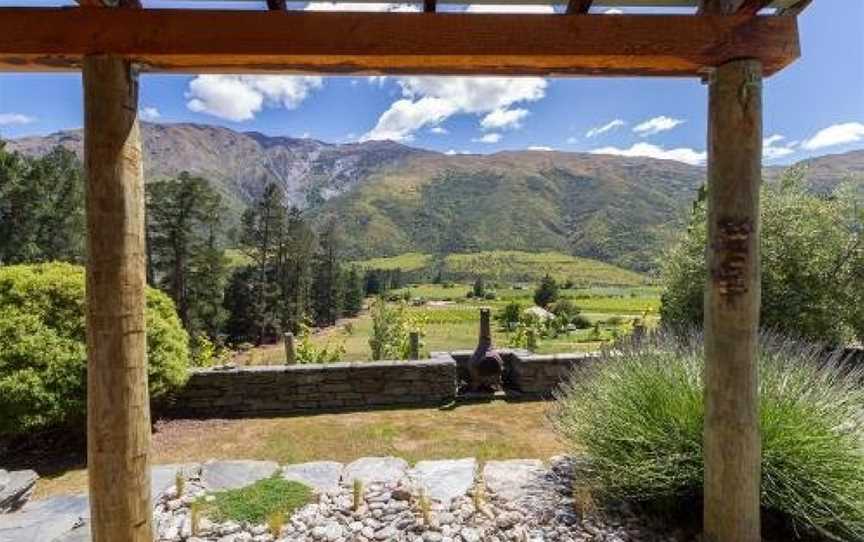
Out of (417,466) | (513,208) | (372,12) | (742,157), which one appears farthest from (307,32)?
(513,208)

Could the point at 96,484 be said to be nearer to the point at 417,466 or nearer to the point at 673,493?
the point at 417,466

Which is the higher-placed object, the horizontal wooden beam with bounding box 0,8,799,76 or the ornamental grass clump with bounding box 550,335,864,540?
the horizontal wooden beam with bounding box 0,8,799,76

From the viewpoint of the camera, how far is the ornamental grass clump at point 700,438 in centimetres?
322

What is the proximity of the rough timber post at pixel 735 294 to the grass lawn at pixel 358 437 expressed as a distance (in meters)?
2.58

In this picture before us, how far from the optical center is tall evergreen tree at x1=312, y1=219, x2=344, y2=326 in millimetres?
37656

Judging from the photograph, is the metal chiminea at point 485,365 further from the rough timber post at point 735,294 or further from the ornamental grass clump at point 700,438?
the rough timber post at point 735,294

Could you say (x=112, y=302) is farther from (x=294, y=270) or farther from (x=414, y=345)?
(x=294, y=270)

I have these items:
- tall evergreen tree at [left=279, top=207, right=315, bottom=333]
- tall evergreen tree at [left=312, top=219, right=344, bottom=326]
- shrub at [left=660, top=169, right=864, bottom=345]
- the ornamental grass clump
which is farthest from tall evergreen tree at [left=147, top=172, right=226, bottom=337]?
the ornamental grass clump

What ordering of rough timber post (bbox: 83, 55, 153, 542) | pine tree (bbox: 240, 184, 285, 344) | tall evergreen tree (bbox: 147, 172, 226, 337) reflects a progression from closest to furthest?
rough timber post (bbox: 83, 55, 153, 542) → tall evergreen tree (bbox: 147, 172, 226, 337) → pine tree (bbox: 240, 184, 285, 344)

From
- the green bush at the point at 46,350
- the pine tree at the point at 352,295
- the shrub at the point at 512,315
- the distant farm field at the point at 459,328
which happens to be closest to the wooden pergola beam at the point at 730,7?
the green bush at the point at 46,350

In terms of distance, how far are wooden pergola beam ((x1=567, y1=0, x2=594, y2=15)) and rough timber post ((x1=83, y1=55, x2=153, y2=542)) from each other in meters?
2.26

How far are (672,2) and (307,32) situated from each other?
1.97 meters

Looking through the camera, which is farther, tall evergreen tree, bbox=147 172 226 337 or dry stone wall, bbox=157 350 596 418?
tall evergreen tree, bbox=147 172 226 337

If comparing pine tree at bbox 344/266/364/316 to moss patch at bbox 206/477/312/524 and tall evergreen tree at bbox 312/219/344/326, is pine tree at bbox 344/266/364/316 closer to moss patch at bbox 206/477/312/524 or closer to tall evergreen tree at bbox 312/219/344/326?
tall evergreen tree at bbox 312/219/344/326
